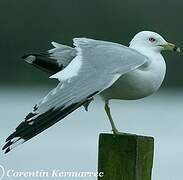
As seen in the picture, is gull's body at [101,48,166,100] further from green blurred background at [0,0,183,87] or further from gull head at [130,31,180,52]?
green blurred background at [0,0,183,87]

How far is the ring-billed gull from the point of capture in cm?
277

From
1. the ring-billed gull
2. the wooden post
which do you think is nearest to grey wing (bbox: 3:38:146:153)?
the ring-billed gull

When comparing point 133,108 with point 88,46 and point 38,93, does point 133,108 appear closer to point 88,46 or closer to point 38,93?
point 38,93

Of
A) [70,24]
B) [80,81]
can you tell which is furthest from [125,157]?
[70,24]

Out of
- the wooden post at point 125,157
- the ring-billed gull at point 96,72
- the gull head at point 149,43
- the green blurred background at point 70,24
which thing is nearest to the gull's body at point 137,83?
the ring-billed gull at point 96,72

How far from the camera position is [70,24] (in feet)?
36.7

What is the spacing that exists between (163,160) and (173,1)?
4917mm

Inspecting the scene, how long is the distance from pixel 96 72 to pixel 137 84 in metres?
0.14

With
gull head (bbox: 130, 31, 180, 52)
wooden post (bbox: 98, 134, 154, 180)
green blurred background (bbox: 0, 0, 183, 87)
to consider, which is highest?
green blurred background (bbox: 0, 0, 183, 87)

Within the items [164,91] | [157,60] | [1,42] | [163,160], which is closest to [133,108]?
[164,91]

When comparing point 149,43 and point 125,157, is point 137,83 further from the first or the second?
point 125,157

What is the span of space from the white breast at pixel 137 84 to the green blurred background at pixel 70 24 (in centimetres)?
648

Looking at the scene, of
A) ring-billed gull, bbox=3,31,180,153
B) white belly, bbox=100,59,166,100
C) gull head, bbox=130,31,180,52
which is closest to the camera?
ring-billed gull, bbox=3,31,180,153

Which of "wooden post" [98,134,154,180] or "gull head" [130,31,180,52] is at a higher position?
"gull head" [130,31,180,52]
